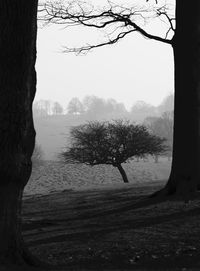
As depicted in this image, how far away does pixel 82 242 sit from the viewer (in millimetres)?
8008


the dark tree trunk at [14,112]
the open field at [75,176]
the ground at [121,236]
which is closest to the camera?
the dark tree trunk at [14,112]

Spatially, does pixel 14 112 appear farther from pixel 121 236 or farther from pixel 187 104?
pixel 187 104

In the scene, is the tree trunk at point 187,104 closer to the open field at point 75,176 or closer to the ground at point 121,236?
the ground at point 121,236

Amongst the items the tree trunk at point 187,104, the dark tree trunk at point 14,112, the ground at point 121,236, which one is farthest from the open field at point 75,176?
the dark tree trunk at point 14,112

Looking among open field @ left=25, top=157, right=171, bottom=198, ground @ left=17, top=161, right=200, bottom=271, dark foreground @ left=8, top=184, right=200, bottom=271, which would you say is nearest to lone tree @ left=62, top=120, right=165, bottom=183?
open field @ left=25, top=157, right=171, bottom=198

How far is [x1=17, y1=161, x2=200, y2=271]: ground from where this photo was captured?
6.89 metres

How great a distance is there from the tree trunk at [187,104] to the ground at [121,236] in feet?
2.65

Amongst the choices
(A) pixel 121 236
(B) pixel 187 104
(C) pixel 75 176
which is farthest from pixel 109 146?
(A) pixel 121 236

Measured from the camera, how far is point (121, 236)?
8273mm

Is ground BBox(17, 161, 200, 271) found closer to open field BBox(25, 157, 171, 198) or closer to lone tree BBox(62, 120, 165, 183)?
lone tree BBox(62, 120, 165, 183)

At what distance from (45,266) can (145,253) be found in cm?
173

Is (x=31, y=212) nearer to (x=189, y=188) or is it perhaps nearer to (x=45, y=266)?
(x=189, y=188)

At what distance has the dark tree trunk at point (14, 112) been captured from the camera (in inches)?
232

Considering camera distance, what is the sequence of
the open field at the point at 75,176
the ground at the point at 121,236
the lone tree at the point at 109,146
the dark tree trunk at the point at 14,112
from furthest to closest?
the open field at the point at 75,176
the lone tree at the point at 109,146
the ground at the point at 121,236
the dark tree trunk at the point at 14,112
